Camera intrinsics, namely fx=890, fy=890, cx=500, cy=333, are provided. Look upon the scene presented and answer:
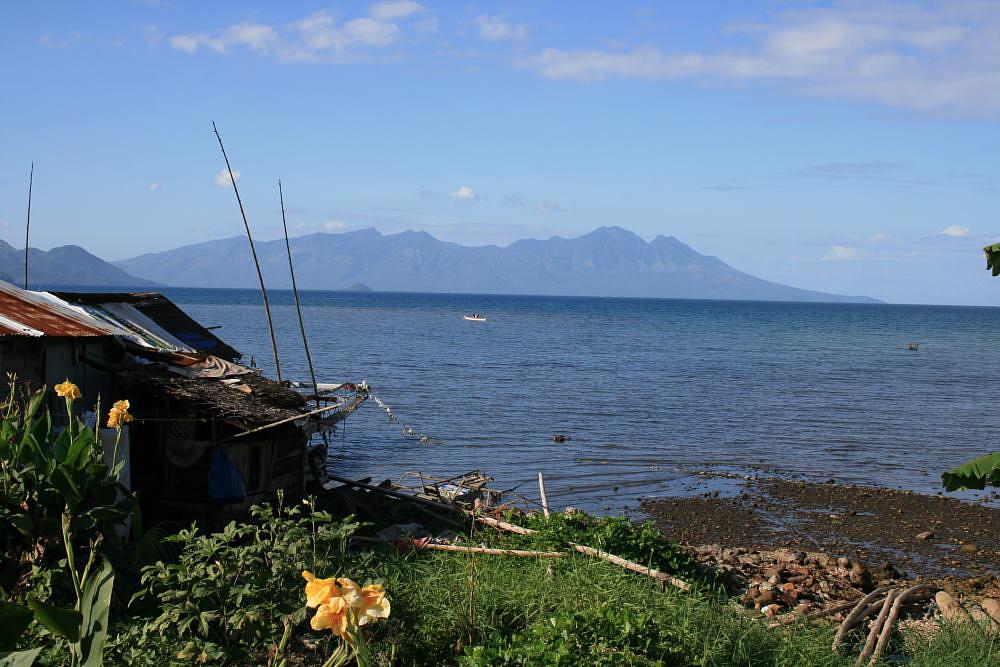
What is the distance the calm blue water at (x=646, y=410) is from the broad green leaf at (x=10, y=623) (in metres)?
14.0

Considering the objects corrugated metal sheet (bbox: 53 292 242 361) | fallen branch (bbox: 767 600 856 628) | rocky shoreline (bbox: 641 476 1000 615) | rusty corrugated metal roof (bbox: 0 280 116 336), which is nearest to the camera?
fallen branch (bbox: 767 600 856 628)

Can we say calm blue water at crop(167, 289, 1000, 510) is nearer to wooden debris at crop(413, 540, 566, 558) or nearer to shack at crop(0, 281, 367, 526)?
shack at crop(0, 281, 367, 526)

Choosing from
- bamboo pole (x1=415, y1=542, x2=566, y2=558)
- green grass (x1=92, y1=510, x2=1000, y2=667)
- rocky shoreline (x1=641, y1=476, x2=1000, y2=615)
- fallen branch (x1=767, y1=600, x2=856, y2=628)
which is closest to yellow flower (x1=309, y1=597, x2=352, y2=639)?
green grass (x1=92, y1=510, x2=1000, y2=667)

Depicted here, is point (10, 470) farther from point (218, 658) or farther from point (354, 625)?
point (354, 625)

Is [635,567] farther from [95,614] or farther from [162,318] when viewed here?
[162,318]

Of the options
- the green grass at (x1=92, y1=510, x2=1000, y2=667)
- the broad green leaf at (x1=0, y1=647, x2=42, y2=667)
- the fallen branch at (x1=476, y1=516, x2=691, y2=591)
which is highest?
the broad green leaf at (x1=0, y1=647, x2=42, y2=667)

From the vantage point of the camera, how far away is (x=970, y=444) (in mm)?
24891

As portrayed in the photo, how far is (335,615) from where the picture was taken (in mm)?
3207

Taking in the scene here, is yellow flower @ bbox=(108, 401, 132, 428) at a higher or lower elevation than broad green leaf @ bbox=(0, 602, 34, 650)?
Result: higher

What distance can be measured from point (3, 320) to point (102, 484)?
4461mm

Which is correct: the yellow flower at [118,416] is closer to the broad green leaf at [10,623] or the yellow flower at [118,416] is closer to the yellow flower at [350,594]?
the broad green leaf at [10,623]

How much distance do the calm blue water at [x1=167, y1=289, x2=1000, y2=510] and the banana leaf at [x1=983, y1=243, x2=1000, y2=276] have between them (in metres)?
9.94

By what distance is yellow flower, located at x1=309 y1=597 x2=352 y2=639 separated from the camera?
318cm

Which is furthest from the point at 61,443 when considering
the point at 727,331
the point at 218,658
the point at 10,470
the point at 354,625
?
the point at 727,331
